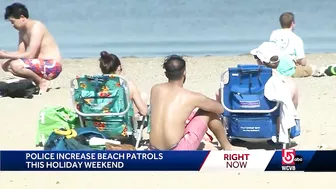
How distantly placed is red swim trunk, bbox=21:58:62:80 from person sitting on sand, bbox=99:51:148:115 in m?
2.57

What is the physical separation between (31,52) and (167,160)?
4.01m

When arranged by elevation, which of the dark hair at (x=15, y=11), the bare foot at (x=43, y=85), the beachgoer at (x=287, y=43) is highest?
the dark hair at (x=15, y=11)

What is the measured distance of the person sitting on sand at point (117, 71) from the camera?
286 inches

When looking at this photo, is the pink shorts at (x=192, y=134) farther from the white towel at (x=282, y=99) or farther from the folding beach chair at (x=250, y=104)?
the white towel at (x=282, y=99)

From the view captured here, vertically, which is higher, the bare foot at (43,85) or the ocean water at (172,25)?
the bare foot at (43,85)

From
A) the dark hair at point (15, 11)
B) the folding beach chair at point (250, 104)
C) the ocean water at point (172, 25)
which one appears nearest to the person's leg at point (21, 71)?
the dark hair at point (15, 11)

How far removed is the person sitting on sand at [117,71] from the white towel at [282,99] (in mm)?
992

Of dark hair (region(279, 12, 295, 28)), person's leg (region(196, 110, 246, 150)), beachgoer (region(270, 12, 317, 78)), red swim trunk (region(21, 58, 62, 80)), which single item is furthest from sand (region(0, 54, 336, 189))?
dark hair (region(279, 12, 295, 28))

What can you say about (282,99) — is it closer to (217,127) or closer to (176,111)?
(217,127)

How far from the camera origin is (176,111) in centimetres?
674
